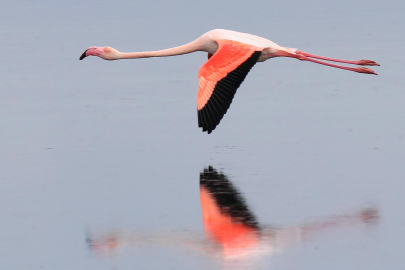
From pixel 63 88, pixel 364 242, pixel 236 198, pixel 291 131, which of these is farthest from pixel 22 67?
pixel 364 242

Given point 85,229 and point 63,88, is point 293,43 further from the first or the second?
point 85,229

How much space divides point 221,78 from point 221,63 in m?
0.34

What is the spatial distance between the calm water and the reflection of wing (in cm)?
2

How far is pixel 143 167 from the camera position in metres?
10.1

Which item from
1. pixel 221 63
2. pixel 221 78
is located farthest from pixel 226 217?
pixel 221 63

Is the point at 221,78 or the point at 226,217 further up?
the point at 221,78

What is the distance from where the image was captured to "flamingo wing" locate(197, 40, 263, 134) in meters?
9.42

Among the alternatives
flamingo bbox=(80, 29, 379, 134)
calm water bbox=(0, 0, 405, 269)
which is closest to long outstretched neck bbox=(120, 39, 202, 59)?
flamingo bbox=(80, 29, 379, 134)

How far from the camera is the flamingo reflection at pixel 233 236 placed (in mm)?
7426

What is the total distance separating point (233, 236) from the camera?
7.71 meters

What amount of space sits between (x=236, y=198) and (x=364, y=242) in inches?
65.8

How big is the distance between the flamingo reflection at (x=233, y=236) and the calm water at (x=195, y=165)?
2 centimetres

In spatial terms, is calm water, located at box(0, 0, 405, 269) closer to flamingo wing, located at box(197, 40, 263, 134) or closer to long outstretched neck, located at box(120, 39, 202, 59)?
flamingo wing, located at box(197, 40, 263, 134)

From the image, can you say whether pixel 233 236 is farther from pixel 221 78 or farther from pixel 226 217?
pixel 221 78
